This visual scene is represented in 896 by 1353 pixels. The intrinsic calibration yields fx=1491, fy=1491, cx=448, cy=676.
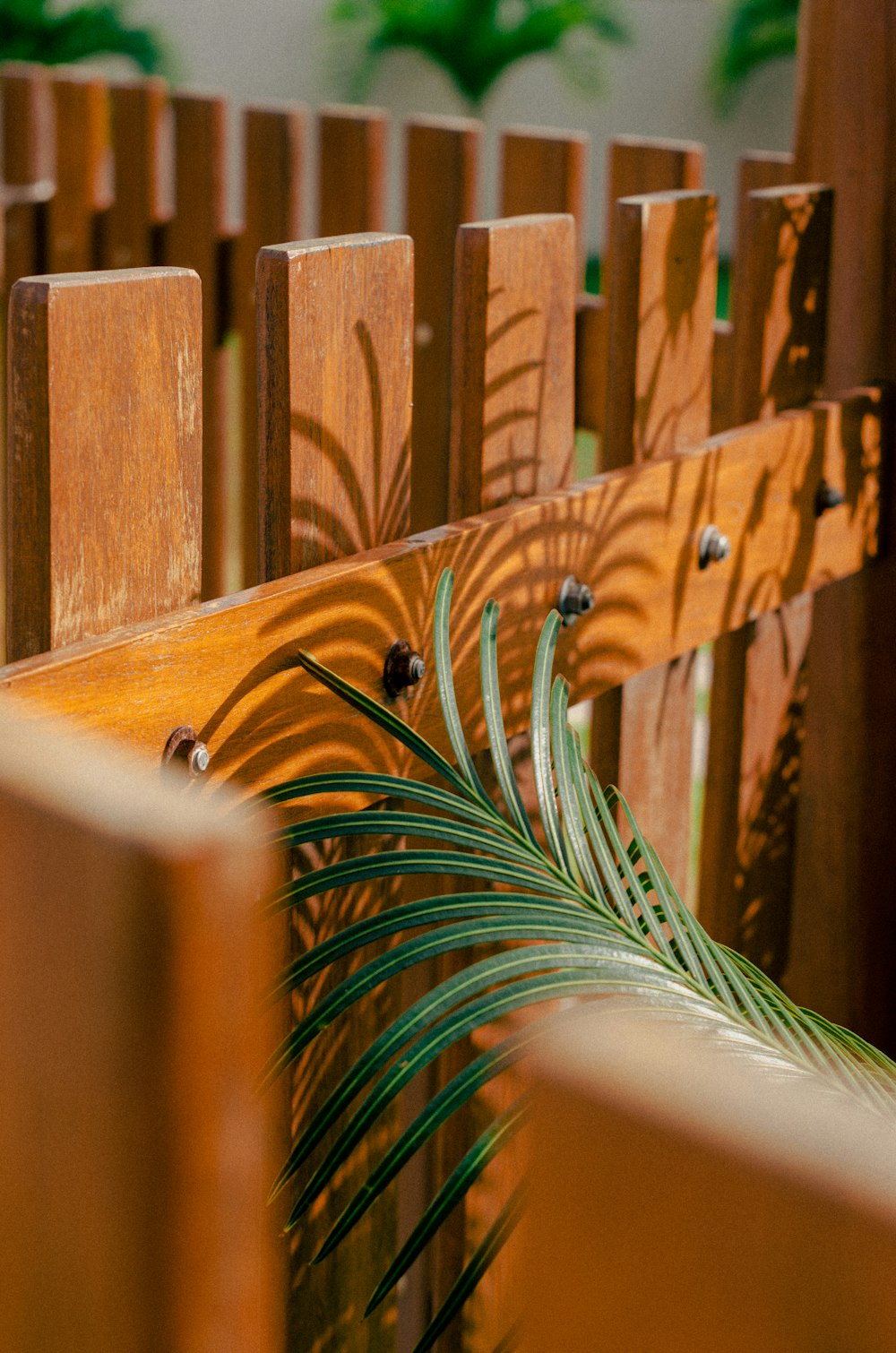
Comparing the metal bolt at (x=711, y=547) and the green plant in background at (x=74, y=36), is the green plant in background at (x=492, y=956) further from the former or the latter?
the green plant in background at (x=74, y=36)

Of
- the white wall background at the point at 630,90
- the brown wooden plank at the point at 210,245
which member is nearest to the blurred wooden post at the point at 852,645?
the brown wooden plank at the point at 210,245

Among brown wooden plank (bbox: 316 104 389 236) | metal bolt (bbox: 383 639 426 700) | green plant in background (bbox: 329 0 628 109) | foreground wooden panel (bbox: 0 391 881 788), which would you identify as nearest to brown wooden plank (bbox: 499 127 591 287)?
brown wooden plank (bbox: 316 104 389 236)

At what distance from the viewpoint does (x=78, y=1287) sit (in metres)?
0.28

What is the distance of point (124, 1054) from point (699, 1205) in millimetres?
107

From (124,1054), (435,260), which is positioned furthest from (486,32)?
(124,1054)

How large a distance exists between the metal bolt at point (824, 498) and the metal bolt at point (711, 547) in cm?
19

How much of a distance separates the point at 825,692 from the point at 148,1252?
1.38m

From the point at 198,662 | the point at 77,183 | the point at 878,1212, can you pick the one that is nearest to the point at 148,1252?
the point at 878,1212

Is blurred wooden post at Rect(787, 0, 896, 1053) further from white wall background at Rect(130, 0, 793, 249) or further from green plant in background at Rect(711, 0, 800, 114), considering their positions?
green plant in background at Rect(711, 0, 800, 114)

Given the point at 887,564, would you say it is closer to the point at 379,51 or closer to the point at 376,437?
the point at 376,437

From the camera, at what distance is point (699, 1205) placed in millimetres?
219

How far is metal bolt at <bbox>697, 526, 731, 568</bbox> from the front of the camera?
130 cm

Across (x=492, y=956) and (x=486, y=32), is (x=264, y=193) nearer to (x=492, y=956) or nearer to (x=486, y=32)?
(x=492, y=956)

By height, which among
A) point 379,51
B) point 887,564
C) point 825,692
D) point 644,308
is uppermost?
point 379,51
